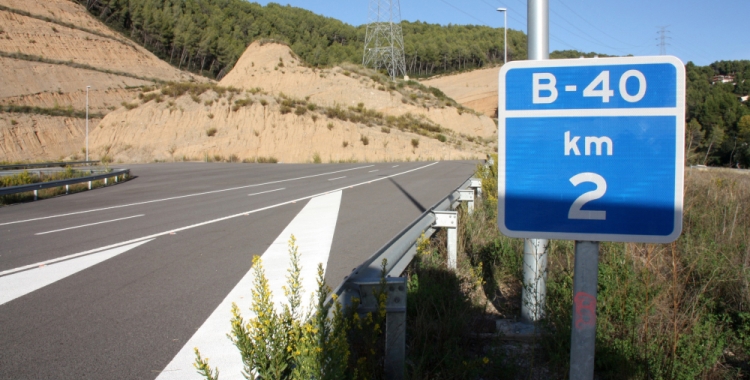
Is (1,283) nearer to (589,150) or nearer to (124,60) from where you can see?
(589,150)

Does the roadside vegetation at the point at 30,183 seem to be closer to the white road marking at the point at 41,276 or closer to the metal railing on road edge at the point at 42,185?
the metal railing on road edge at the point at 42,185

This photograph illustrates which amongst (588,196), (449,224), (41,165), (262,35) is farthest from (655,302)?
(262,35)

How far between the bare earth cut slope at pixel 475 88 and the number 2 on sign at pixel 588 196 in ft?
297

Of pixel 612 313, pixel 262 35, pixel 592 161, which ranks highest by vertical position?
pixel 262 35

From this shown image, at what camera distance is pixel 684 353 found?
369cm

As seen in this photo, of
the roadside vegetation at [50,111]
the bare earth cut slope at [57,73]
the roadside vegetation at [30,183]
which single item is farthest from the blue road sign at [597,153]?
the roadside vegetation at [50,111]

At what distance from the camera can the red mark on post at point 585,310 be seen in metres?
2.11

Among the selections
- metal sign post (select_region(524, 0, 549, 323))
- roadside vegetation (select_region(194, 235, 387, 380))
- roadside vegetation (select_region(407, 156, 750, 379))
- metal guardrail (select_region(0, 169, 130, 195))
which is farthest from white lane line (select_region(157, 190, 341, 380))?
metal guardrail (select_region(0, 169, 130, 195))

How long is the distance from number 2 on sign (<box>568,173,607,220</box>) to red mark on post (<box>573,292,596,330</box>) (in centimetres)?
29

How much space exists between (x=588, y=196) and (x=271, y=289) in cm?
450

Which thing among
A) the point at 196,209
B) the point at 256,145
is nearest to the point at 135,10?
the point at 256,145

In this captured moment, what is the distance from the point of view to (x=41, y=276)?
6.86 metres

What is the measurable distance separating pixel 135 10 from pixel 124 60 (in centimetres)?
2531

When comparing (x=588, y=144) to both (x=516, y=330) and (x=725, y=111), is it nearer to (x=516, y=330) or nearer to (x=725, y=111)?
(x=516, y=330)
